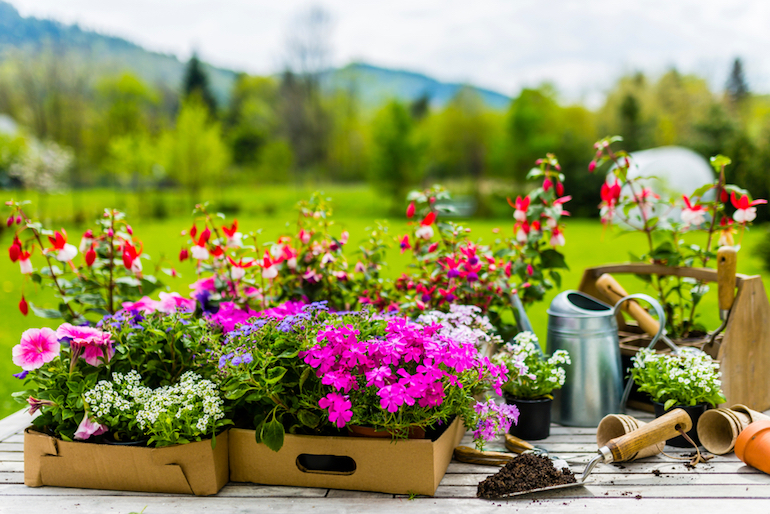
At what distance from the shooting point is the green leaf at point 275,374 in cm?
155

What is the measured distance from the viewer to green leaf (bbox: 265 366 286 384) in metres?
1.55

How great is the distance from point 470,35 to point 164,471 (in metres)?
40.2

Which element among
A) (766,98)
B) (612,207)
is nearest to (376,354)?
(612,207)

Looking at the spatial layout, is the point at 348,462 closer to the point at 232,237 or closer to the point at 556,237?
the point at 232,237

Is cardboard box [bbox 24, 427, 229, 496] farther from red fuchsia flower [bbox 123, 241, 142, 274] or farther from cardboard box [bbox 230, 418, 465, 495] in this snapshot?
red fuchsia flower [bbox 123, 241, 142, 274]

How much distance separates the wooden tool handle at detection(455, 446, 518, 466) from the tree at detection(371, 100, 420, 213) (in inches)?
576

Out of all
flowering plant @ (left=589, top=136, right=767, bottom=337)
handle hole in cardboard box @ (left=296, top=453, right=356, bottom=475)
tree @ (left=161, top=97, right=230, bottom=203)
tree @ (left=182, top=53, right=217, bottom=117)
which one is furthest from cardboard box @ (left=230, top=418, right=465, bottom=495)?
tree @ (left=182, top=53, right=217, bottom=117)

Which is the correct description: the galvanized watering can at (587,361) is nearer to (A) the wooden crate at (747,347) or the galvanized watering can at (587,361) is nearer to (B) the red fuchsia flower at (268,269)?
(A) the wooden crate at (747,347)

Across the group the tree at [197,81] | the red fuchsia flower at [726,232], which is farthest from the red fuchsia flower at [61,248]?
the tree at [197,81]

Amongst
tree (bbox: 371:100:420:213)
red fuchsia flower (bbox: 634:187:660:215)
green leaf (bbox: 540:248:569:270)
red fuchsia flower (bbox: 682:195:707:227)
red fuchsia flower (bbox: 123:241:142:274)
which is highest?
tree (bbox: 371:100:420:213)

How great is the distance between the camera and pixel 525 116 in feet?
55.0

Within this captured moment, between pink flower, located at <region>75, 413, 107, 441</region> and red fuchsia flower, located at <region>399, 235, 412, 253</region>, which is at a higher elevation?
red fuchsia flower, located at <region>399, 235, 412, 253</region>

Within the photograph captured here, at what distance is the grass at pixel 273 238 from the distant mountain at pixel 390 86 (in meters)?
5.73

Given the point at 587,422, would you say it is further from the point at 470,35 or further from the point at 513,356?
the point at 470,35
